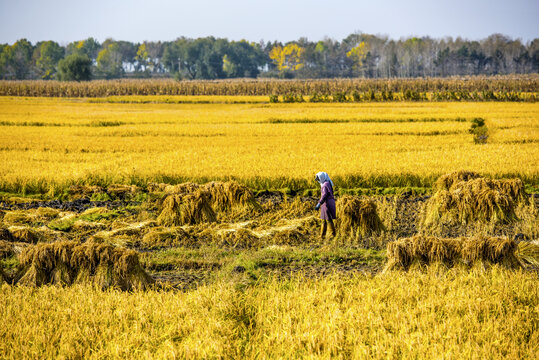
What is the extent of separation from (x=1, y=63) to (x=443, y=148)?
5210 inches

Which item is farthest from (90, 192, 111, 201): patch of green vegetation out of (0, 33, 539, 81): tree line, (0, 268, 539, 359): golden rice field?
(0, 33, 539, 81): tree line

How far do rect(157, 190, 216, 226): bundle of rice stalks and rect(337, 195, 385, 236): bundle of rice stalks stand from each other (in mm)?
3105

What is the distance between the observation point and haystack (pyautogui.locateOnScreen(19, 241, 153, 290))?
24.1ft

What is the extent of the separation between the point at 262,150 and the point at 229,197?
27.6ft

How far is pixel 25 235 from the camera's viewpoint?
34.4 ft

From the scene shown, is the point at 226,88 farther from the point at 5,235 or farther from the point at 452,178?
the point at 5,235

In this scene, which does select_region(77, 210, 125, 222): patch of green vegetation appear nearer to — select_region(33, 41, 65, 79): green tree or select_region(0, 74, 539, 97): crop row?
select_region(0, 74, 539, 97): crop row

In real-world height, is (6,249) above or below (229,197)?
below

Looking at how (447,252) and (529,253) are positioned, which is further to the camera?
(529,253)

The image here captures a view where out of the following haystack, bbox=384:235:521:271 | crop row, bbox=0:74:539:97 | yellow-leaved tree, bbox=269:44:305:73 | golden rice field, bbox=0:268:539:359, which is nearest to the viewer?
golden rice field, bbox=0:268:539:359

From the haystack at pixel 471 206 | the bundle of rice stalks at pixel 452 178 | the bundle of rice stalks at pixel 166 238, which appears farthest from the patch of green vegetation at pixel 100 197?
the bundle of rice stalks at pixel 452 178

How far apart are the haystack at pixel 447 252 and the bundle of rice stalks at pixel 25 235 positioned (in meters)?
6.88

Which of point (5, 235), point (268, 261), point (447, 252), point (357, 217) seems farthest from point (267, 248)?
point (5, 235)

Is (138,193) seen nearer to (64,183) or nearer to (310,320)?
(64,183)
